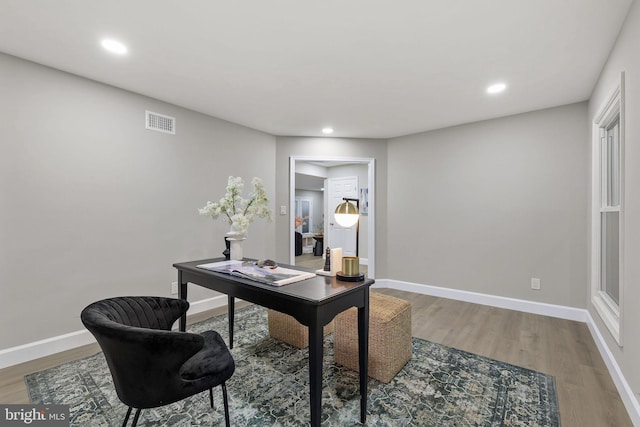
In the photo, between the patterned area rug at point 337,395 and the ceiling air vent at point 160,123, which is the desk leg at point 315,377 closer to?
the patterned area rug at point 337,395

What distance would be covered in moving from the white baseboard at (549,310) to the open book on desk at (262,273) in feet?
6.67

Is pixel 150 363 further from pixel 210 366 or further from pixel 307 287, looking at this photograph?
pixel 307 287

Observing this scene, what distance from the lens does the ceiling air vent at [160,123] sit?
3.03 meters

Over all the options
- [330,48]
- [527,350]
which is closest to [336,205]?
[527,350]

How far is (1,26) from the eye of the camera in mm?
1881

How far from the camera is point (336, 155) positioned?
4.45m

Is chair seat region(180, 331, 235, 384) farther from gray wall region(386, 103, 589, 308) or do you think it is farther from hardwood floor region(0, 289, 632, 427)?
gray wall region(386, 103, 589, 308)

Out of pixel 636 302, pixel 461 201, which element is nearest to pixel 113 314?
pixel 636 302

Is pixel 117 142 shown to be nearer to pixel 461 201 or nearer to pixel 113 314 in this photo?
pixel 113 314

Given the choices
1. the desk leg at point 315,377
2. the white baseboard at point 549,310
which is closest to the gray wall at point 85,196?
the desk leg at point 315,377

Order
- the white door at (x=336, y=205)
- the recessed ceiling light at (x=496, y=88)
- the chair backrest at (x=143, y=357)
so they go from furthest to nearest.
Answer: the white door at (x=336, y=205) < the recessed ceiling light at (x=496, y=88) < the chair backrest at (x=143, y=357)

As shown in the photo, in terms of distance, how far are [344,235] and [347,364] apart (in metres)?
4.83

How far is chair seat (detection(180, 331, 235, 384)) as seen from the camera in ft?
4.41

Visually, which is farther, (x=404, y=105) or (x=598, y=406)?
(x=404, y=105)
